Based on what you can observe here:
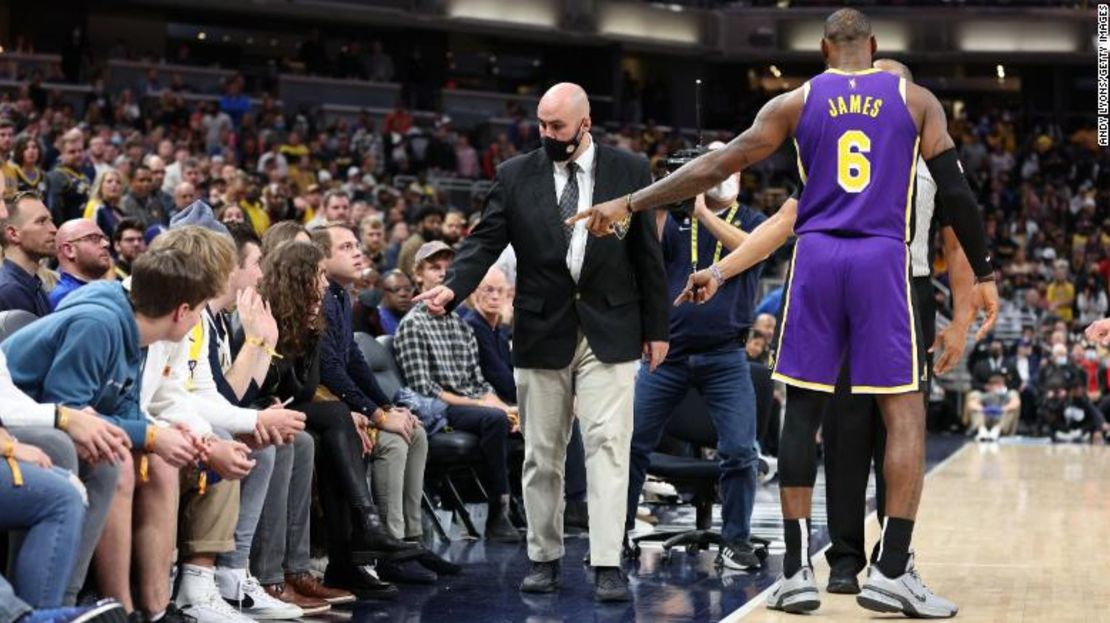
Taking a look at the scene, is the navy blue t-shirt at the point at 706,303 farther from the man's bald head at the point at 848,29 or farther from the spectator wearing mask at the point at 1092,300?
the spectator wearing mask at the point at 1092,300

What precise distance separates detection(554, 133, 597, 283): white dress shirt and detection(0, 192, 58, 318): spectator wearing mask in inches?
78.4

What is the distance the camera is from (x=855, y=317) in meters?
5.98

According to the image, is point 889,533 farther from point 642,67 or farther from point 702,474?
point 642,67

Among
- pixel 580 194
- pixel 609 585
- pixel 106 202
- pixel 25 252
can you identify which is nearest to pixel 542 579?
pixel 609 585

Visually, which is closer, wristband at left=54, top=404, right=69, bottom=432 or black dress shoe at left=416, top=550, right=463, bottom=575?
wristband at left=54, top=404, right=69, bottom=432

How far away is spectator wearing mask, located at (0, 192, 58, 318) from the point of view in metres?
6.55

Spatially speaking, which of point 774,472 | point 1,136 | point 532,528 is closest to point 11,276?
point 532,528

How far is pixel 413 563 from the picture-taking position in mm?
7176

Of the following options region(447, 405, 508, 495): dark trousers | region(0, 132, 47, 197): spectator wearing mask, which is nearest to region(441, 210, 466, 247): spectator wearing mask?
region(0, 132, 47, 197): spectator wearing mask

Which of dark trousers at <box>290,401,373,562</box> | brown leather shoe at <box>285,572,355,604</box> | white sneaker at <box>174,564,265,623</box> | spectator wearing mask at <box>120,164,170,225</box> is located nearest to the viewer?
white sneaker at <box>174,564,265,623</box>

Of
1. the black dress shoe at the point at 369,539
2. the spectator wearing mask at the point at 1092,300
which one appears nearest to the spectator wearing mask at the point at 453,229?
the black dress shoe at the point at 369,539

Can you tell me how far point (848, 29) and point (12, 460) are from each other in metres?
3.13

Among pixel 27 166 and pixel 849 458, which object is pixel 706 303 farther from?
pixel 27 166

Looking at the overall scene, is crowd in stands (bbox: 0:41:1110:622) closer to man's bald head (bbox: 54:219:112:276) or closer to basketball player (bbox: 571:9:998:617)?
man's bald head (bbox: 54:219:112:276)
